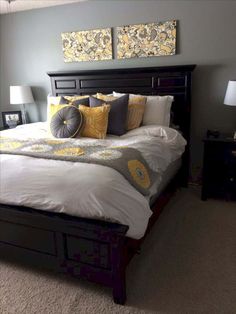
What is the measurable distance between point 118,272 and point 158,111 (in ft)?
6.13

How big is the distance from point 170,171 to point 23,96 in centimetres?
243

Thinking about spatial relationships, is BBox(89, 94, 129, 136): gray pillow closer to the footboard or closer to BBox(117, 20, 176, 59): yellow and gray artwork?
BBox(117, 20, 176, 59): yellow and gray artwork

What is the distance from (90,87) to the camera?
138 inches

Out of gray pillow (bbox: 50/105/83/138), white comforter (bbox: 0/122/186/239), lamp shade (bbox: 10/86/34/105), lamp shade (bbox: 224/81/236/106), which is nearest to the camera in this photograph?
white comforter (bbox: 0/122/186/239)

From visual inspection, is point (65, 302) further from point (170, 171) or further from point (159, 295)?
point (170, 171)

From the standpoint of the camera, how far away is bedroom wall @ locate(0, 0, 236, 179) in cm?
300

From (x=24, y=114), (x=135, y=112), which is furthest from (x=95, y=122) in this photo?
(x=24, y=114)

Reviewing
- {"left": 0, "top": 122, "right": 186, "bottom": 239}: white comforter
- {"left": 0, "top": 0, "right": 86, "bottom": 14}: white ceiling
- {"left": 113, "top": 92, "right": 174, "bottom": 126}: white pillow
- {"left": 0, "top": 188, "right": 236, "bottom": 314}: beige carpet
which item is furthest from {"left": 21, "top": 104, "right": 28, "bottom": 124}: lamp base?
{"left": 0, "top": 188, "right": 236, "bottom": 314}: beige carpet

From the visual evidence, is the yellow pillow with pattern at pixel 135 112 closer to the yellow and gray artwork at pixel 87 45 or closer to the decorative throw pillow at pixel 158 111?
the decorative throw pillow at pixel 158 111

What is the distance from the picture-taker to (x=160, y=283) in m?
1.79

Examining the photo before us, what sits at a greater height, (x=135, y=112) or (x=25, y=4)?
(x=25, y=4)

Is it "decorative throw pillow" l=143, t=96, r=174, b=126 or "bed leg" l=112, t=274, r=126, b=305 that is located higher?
"decorative throw pillow" l=143, t=96, r=174, b=126

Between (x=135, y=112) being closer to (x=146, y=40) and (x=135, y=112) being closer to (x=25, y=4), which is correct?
(x=146, y=40)

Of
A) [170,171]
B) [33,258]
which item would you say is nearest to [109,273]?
[33,258]
